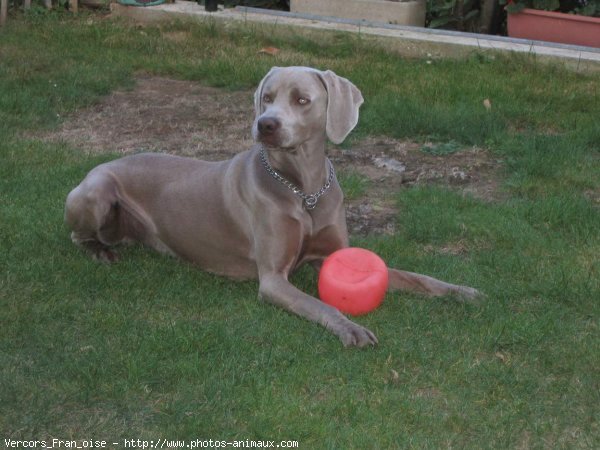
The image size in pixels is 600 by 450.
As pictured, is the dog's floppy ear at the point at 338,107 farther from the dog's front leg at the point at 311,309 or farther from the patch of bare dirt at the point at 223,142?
the patch of bare dirt at the point at 223,142

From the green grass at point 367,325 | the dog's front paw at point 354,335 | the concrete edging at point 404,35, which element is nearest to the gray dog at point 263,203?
the dog's front paw at point 354,335

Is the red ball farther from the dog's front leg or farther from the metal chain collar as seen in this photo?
the metal chain collar

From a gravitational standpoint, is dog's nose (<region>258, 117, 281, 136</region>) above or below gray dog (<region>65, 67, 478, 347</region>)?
above

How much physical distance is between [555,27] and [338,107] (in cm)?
487

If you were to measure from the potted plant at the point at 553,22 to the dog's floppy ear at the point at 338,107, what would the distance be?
188 inches

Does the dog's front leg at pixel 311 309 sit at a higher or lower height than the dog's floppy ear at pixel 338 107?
lower

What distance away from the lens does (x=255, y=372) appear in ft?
13.9

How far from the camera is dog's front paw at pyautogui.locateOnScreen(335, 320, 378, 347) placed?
447 cm

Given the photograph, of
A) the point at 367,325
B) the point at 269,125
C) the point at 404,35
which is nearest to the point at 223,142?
the point at 404,35

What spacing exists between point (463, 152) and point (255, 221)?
2.63 meters

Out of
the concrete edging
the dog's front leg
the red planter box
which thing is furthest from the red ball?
the red planter box

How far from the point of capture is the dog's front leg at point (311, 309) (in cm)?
450

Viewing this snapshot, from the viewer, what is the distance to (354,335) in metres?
4.51

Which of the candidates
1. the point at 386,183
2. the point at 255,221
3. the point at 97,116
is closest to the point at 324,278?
the point at 255,221
